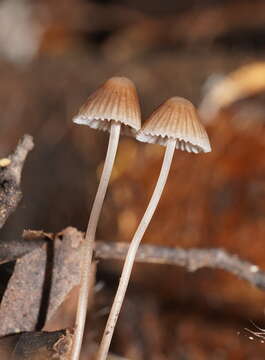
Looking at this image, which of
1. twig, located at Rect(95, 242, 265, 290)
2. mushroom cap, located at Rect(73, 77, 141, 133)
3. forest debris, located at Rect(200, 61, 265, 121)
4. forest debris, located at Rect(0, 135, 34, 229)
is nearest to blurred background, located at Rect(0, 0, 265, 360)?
forest debris, located at Rect(200, 61, 265, 121)

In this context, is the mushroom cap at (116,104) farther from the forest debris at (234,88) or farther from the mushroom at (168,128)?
the forest debris at (234,88)

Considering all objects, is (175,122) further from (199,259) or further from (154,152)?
(154,152)

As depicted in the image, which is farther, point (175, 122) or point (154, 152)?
point (154, 152)

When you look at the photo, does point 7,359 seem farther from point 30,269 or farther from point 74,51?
point 74,51

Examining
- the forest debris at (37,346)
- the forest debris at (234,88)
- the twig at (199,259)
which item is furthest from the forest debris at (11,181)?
the forest debris at (234,88)

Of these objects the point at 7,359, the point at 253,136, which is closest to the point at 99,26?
the point at 253,136

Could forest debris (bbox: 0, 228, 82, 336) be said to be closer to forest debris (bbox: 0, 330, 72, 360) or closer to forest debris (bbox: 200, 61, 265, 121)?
forest debris (bbox: 0, 330, 72, 360)

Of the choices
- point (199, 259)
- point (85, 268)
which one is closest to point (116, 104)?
point (85, 268)
